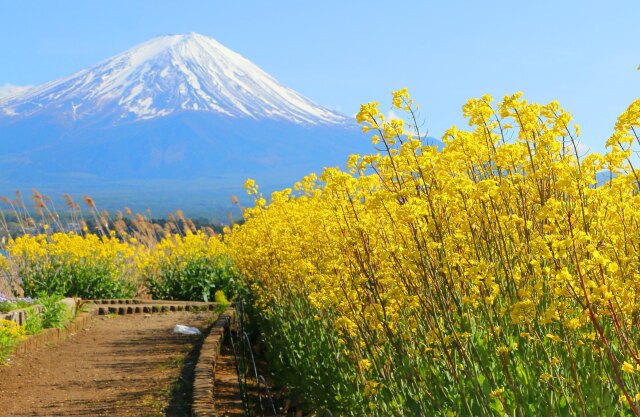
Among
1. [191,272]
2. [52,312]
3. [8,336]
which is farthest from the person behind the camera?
[191,272]

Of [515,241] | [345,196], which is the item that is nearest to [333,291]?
[345,196]

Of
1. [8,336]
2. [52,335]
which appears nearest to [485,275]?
[8,336]

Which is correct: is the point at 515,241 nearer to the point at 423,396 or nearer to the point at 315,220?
the point at 423,396

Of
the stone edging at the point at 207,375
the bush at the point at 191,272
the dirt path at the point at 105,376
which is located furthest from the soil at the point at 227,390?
the bush at the point at 191,272

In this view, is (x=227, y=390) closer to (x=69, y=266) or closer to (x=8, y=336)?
(x=8, y=336)

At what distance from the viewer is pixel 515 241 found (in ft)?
13.3

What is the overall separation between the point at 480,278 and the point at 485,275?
0.03 m

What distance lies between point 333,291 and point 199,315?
29.8 ft

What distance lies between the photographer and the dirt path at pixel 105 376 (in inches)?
272

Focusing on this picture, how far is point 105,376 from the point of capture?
27.2 ft

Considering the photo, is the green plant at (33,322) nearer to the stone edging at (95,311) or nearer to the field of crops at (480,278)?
the stone edging at (95,311)

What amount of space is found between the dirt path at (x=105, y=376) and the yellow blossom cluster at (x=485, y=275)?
216 cm

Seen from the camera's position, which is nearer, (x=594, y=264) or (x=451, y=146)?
(x=594, y=264)

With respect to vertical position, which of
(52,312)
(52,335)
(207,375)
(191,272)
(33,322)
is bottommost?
(207,375)
